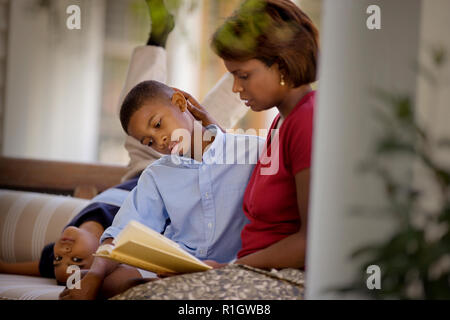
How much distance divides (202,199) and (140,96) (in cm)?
34

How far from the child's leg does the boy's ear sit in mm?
469

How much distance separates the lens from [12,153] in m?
3.76

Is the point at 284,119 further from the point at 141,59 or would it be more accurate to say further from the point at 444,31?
the point at 141,59

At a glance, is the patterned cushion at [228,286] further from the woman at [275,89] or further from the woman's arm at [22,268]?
the woman's arm at [22,268]

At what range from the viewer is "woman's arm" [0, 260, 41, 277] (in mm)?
2217

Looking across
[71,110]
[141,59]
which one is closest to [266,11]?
[141,59]

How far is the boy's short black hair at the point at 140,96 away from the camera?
67.6 inches

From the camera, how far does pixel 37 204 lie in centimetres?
252

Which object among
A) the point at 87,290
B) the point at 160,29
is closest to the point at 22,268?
the point at 87,290

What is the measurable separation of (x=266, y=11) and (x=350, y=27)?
1.41 feet

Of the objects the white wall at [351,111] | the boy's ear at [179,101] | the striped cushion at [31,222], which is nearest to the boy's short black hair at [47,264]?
the striped cushion at [31,222]

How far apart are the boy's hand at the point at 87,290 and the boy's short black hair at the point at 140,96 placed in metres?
0.44

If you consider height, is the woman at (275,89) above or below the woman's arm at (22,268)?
above

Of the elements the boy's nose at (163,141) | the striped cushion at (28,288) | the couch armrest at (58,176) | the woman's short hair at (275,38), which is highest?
the woman's short hair at (275,38)
